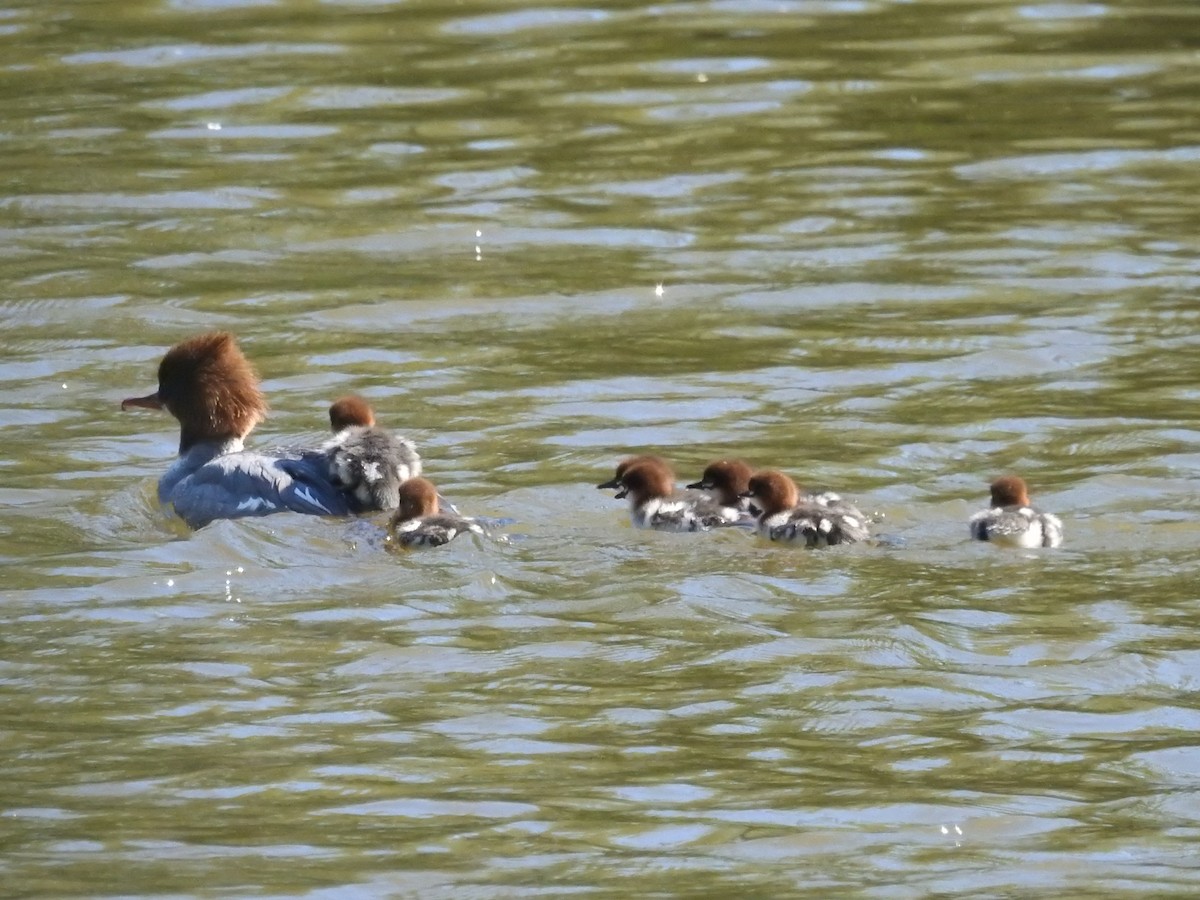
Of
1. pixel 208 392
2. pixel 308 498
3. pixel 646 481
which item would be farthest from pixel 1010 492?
pixel 208 392

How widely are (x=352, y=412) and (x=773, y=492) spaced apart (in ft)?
5.57

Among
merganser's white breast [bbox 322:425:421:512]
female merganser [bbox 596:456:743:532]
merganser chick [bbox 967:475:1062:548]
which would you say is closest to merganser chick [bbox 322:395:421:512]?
merganser's white breast [bbox 322:425:421:512]

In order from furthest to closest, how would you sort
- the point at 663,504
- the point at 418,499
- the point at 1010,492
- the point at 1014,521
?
the point at 663,504, the point at 418,499, the point at 1010,492, the point at 1014,521

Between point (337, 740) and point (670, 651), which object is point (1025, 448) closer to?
point (670, 651)

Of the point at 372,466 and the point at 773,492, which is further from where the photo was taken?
the point at 372,466

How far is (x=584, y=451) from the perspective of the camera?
30.6 feet

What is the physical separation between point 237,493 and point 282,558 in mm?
652

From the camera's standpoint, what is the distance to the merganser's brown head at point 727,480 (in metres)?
8.55

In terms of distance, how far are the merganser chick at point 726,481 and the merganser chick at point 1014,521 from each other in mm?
838

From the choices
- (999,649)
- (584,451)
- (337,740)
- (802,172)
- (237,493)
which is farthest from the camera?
(802,172)

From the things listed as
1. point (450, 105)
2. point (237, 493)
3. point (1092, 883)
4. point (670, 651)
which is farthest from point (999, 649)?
point (450, 105)

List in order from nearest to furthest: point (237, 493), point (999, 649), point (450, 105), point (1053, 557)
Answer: point (999, 649), point (1053, 557), point (237, 493), point (450, 105)

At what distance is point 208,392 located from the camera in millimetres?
9156

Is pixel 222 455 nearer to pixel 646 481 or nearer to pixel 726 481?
pixel 646 481
